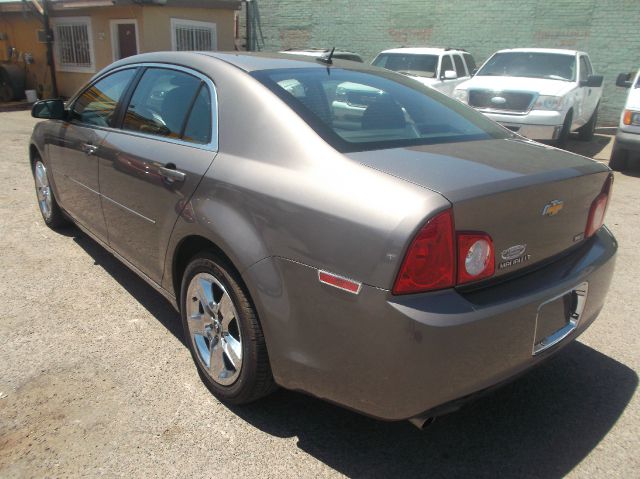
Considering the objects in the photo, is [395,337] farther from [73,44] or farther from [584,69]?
[73,44]

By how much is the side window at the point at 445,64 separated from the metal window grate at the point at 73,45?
33.7ft

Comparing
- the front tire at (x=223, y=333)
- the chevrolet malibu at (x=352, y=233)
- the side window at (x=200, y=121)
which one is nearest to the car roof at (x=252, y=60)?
the chevrolet malibu at (x=352, y=233)

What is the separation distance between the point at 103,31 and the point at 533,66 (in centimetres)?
1139

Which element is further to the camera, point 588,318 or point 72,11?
point 72,11

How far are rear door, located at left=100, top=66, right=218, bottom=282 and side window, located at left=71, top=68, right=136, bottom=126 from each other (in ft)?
0.72

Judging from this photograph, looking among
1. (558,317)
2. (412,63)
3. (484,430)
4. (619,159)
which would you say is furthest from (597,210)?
(412,63)

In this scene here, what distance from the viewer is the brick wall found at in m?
13.4

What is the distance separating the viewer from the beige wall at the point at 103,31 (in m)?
14.1

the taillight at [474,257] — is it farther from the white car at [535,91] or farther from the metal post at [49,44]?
the metal post at [49,44]

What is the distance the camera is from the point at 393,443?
8.02 ft

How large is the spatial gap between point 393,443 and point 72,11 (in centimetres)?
1666

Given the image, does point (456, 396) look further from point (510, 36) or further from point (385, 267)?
point (510, 36)

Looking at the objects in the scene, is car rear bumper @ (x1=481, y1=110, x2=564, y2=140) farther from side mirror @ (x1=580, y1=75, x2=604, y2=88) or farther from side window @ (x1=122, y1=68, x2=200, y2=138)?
side window @ (x1=122, y1=68, x2=200, y2=138)

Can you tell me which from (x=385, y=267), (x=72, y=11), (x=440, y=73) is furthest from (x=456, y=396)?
(x=72, y=11)
